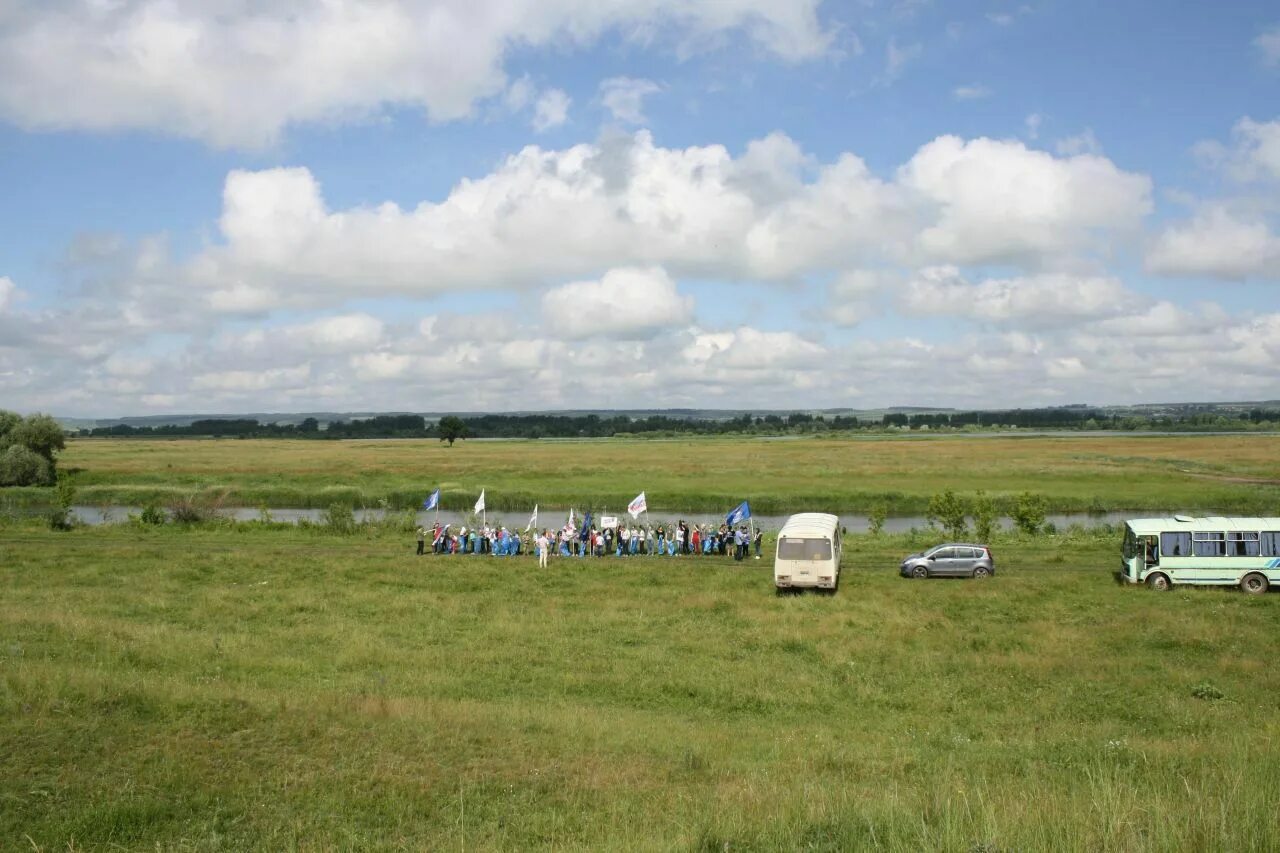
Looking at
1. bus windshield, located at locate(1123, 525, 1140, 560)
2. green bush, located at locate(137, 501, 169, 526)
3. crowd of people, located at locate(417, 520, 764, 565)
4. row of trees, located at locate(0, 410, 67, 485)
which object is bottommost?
crowd of people, located at locate(417, 520, 764, 565)

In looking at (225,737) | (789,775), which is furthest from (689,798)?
(225,737)

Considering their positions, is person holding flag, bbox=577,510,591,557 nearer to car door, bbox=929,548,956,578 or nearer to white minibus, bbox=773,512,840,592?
white minibus, bbox=773,512,840,592

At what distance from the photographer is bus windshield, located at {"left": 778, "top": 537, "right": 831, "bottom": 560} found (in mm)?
34719

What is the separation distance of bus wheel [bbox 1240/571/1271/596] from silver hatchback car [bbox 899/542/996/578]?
893cm

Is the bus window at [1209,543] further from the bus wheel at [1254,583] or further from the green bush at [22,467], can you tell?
the green bush at [22,467]

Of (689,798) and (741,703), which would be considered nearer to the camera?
(689,798)

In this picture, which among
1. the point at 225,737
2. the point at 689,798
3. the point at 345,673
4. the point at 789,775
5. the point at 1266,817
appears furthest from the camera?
the point at 345,673

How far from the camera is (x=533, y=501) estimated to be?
82.8 metres

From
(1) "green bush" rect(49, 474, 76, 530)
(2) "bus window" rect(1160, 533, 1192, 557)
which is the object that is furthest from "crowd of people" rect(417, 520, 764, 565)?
(1) "green bush" rect(49, 474, 76, 530)

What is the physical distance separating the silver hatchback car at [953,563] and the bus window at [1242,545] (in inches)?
339

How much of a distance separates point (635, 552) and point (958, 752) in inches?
1307

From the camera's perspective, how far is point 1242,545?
115ft

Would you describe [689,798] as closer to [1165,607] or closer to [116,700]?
[116,700]

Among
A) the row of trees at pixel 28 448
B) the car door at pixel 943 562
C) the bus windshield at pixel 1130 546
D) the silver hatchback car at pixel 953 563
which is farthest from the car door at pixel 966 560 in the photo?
the row of trees at pixel 28 448
